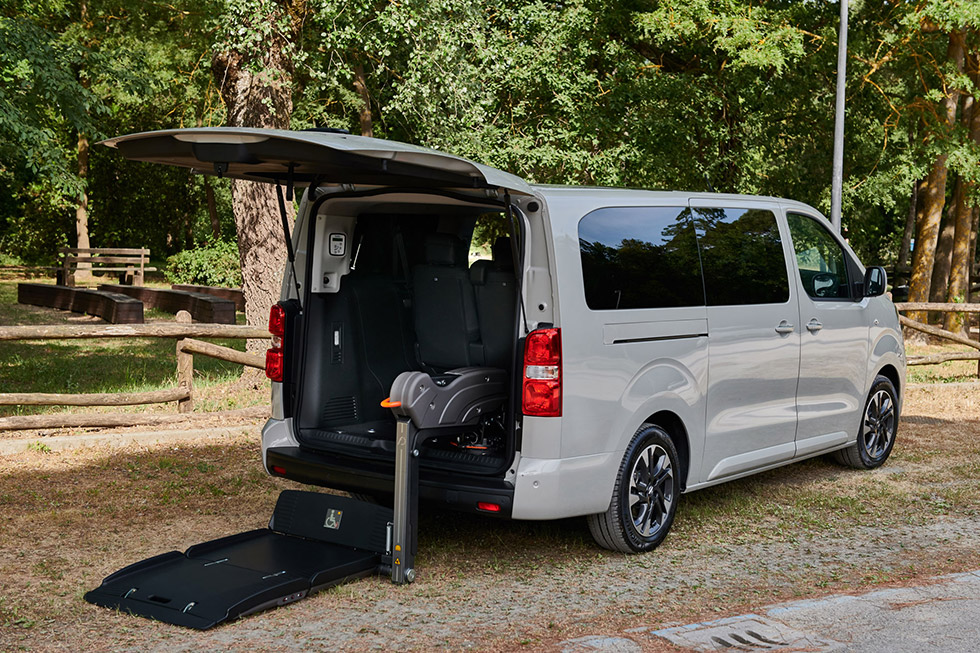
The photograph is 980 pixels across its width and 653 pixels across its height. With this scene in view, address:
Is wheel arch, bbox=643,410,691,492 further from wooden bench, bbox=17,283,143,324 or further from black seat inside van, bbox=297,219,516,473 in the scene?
Answer: wooden bench, bbox=17,283,143,324

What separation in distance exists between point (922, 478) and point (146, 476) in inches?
237

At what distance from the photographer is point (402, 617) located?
16.9ft

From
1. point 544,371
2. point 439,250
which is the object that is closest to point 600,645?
point 544,371

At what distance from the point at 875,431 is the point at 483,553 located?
409 cm

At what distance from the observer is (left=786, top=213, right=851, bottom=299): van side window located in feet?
25.4

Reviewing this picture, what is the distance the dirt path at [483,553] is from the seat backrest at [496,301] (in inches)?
45.7

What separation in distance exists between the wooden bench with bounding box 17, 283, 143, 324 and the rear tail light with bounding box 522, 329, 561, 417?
15.3m

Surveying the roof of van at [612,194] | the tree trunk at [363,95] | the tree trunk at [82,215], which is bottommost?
the roof of van at [612,194]

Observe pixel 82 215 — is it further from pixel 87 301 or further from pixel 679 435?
pixel 679 435

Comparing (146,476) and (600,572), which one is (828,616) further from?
(146,476)

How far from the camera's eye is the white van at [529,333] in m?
5.60

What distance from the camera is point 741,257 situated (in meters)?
7.08

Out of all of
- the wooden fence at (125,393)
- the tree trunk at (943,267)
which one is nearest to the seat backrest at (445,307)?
the wooden fence at (125,393)

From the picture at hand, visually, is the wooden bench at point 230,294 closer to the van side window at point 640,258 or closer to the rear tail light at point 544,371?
the van side window at point 640,258
